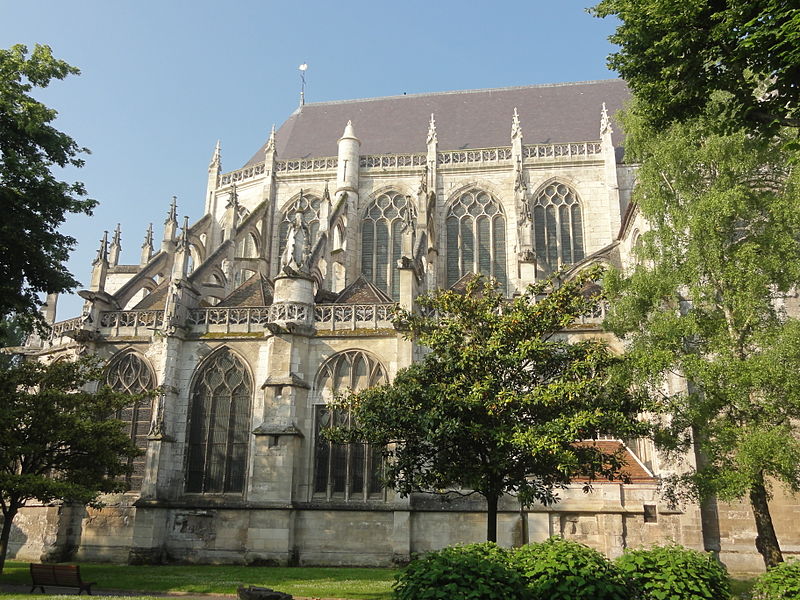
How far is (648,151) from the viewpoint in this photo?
15.7 m

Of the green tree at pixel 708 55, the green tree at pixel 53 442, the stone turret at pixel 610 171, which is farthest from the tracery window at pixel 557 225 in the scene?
the green tree at pixel 53 442

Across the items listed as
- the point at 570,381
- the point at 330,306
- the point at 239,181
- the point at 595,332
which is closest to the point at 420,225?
the point at 330,306

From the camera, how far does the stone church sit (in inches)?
727

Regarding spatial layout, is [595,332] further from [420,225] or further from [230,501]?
[230,501]

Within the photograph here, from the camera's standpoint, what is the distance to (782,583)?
7746 millimetres

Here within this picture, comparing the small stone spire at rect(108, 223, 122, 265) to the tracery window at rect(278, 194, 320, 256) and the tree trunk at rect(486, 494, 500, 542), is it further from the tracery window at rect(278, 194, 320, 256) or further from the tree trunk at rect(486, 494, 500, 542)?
the tree trunk at rect(486, 494, 500, 542)

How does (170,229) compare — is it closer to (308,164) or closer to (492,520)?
(308,164)

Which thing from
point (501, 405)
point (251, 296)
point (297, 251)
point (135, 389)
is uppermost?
point (297, 251)

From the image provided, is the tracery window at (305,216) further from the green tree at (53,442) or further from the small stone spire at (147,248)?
the green tree at (53,442)

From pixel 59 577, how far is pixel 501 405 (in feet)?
29.2

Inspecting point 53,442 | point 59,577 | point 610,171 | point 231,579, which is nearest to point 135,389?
point 53,442

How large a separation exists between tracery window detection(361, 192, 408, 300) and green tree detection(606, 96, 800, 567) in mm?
16106

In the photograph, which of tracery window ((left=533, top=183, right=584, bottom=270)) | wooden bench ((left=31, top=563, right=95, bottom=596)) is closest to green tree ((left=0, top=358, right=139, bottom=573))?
wooden bench ((left=31, top=563, right=95, bottom=596))

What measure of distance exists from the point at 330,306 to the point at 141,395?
6344mm
